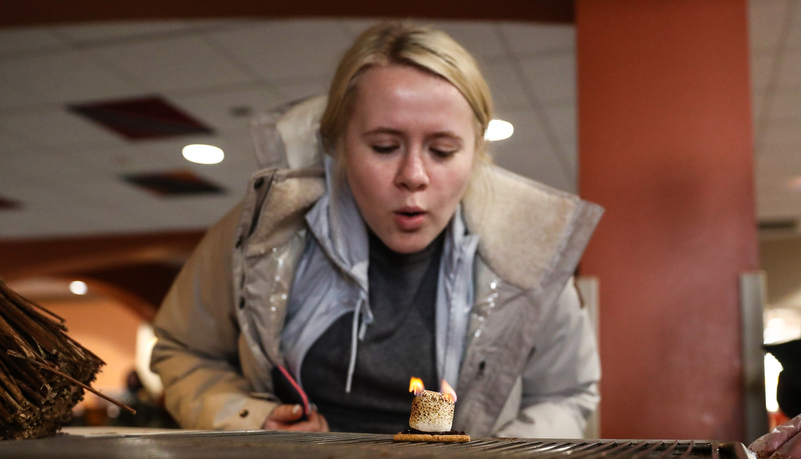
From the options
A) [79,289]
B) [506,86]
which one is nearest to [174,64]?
[506,86]

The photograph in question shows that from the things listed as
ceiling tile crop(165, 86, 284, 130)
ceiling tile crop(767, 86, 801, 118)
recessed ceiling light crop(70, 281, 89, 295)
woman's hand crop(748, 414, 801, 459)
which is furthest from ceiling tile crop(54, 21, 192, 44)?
recessed ceiling light crop(70, 281, 89, 295)

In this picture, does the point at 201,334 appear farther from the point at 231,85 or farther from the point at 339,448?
the point at 231,85

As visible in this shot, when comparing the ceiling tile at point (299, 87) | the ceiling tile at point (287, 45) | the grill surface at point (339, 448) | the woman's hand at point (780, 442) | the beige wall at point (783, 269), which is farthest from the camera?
the beige wall at point (783, 269)

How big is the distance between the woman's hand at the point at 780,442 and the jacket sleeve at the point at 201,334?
0.91 meters

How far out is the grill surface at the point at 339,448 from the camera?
0.66 metres

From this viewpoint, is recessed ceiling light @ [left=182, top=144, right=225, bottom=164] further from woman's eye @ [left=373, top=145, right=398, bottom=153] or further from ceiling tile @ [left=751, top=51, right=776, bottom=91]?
woman's eye @ [left=373, top=145, right=398, bottom=153]

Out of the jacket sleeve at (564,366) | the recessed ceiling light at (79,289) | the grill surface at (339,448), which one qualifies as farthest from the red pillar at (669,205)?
the recessed ceiling light at (79,289)

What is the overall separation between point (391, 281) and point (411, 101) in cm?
39

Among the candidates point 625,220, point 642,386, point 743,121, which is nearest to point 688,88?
point 743,121

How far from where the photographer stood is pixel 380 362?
1.37 metres

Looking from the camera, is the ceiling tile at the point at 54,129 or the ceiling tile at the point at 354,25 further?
the ceiling tile at the point at 54,129

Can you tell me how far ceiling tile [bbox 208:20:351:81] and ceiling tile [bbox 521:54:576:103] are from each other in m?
1.13

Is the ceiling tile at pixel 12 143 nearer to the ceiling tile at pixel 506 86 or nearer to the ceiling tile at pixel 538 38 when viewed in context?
the ceiling tile at pixel 506 86

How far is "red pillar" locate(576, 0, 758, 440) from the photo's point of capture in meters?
2.22
